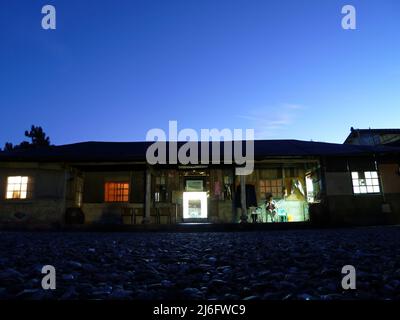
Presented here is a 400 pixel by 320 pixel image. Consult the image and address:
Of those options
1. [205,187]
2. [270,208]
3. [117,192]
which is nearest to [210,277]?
[270,208]

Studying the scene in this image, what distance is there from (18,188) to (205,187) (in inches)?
354

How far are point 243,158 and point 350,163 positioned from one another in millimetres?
4950

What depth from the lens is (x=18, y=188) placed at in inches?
497

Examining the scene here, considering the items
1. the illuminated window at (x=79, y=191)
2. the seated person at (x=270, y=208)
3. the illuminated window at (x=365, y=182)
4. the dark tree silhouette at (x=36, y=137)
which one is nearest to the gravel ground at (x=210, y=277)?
the seated person at (x=270, y=208)

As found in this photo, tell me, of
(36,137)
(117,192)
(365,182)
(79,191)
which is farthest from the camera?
(36,137)

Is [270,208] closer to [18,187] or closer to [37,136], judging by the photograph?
[18,187]

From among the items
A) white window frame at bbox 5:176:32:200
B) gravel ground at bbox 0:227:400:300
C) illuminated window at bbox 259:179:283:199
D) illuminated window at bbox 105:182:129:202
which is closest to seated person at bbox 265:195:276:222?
illuminated window at bbox 259:179:283:199

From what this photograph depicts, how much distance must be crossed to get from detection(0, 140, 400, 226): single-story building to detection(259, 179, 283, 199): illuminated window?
5cm

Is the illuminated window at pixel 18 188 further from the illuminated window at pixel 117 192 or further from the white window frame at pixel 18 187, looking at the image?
the illuminated window at pixel 117 192

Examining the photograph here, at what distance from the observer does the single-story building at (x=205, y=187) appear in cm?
1198

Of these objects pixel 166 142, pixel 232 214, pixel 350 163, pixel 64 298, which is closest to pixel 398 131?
pixel 350 163

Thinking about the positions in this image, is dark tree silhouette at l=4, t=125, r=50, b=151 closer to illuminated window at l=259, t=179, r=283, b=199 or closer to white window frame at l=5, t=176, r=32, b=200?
white window frame at l=5, t=176, r=32, b=200

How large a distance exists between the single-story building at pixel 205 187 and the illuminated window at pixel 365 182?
3 cm

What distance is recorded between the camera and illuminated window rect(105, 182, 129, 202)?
14609 mm
